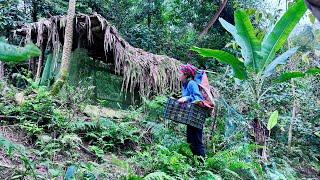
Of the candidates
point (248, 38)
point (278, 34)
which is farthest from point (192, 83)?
point (278, 34)

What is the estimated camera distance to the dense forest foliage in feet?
16.1

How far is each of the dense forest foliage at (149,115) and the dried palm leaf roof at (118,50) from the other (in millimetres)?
43

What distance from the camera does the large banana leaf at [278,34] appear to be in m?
6.00

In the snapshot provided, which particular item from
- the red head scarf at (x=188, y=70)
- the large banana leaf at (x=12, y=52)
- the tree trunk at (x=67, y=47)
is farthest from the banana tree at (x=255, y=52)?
the large banana leaf at (x=12, y=52)

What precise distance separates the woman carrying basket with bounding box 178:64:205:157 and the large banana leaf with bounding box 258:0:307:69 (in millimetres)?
1457

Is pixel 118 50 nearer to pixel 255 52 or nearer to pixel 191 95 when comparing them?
pixel 255 52

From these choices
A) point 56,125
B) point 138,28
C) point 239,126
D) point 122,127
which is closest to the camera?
point 56,125

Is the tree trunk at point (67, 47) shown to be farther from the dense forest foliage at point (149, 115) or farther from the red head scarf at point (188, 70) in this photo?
the red head scarf at point (188, 70)

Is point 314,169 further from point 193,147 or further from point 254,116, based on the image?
point 193,147

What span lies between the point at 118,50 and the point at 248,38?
3065 mm

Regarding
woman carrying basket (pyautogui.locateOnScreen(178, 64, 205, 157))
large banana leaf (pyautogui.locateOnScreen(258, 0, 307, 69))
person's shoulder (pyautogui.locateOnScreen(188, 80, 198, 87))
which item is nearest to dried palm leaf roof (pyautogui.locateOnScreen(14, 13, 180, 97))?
large banana leaf (pyautogui.locateOnScreen(258, 0, 307, 69))

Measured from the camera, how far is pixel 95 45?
9117 mm

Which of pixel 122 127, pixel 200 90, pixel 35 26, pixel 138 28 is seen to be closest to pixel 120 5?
pixel 138 28

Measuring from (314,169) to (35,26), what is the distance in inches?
260
